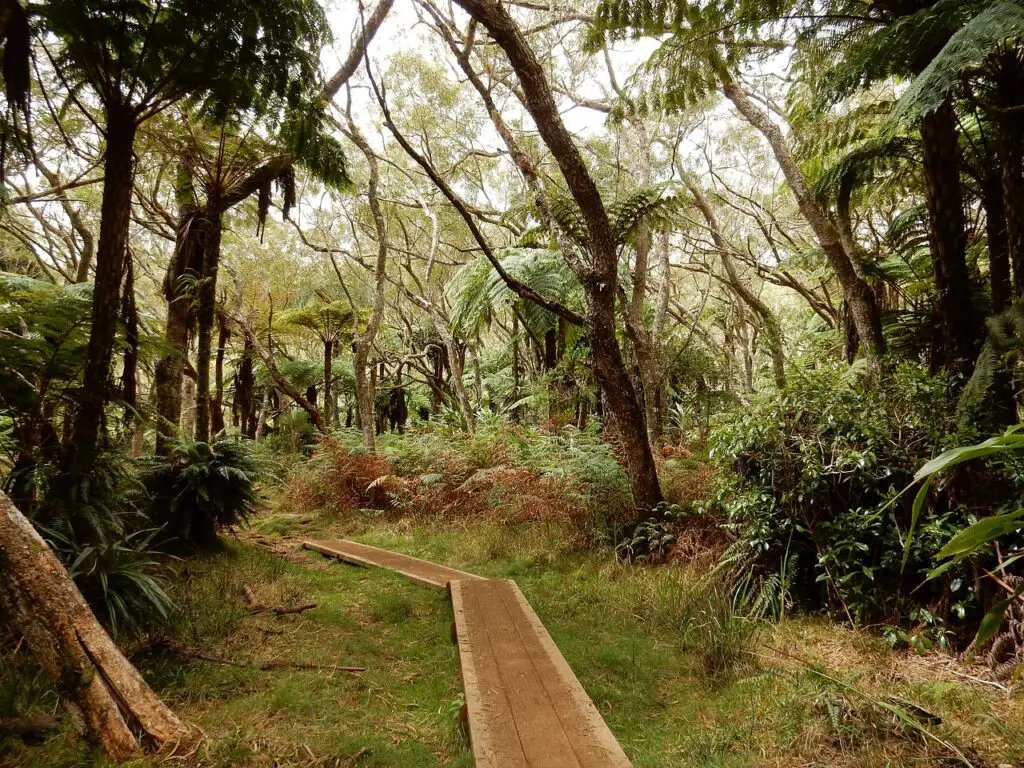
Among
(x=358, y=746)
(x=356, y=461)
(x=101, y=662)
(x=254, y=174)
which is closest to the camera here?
(x=101, y=662)

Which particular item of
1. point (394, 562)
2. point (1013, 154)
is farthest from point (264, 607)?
point (1013, 154)

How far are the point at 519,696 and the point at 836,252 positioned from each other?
5.25 m

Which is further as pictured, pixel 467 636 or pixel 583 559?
pixel 583 559

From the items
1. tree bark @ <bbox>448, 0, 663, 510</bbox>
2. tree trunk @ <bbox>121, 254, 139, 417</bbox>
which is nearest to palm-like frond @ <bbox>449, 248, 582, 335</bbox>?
tree bark @ <bbox>448, 0, 663, 510</bbox>

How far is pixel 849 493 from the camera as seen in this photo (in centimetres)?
381

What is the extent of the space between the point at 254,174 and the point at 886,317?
7.37 metres

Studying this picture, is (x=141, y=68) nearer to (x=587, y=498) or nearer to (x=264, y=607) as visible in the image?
(x=264, y=607)

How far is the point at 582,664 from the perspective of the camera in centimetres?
356

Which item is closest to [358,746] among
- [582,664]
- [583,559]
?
[582,664]

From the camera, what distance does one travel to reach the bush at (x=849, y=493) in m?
3.26

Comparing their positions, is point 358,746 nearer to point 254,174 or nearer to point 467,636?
point 467,636

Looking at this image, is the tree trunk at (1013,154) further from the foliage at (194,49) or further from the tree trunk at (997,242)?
the foliage at (194,49)

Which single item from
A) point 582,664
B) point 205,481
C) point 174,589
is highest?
point 205,481

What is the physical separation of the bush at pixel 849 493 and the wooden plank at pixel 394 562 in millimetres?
2616
